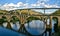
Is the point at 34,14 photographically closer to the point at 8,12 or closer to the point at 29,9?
the point at 29,9

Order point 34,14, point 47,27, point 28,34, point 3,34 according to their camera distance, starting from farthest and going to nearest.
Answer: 1. point 34,14
2. point 47,27
3. point 28,34
4. point 3,34

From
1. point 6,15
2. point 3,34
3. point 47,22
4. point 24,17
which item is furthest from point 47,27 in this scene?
point 3,34

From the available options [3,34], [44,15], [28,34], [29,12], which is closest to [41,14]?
[44,15]

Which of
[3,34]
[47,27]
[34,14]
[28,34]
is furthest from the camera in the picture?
[34,14]

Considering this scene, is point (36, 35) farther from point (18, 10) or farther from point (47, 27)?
point (18, 10)

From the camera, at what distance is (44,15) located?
4647 centimetres

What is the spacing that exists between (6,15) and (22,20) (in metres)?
2.85

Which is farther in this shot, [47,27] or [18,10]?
[18,10]

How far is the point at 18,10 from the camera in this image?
2020 inches

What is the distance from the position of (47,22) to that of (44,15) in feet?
5.41

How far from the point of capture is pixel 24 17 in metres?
47.6

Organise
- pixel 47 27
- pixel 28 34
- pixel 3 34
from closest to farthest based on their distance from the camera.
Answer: pixel 3 34 < pixel 28 34 < pixel 47 27

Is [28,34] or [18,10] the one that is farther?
[18,10]

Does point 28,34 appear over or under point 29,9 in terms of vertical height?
under
